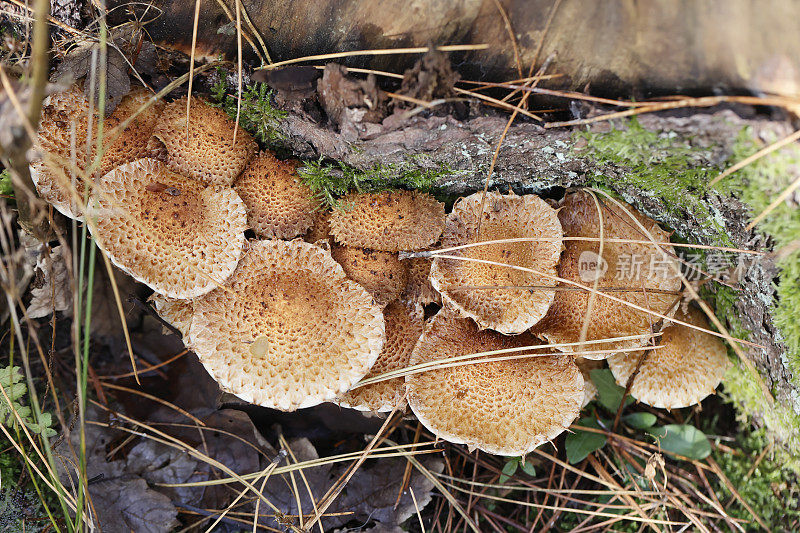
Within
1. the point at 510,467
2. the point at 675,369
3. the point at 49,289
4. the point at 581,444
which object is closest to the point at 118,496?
the point at 49,289

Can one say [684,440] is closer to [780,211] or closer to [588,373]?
[588,373]

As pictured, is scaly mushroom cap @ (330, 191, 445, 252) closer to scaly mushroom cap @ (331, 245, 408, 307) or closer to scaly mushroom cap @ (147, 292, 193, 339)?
scaly mushroom cap @ (331, 245, 408, 307)

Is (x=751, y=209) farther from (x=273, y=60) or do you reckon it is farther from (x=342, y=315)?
(x=273, y=60)

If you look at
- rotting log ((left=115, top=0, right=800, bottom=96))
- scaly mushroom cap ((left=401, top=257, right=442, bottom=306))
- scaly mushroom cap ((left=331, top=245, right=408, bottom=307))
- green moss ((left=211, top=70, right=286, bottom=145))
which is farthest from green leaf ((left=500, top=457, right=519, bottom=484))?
green moss ((left=211, top=70, right=286, bottom=145))

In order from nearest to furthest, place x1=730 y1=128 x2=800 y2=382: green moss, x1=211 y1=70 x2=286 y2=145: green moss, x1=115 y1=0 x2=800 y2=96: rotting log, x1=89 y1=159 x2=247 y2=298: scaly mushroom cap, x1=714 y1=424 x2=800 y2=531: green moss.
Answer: x1=115 y1=0 x2=800 y2=96: rotting log < x1=730 y1=128 x2=800 y2=382: green moss < x1=89 y1=159 x2=247 y2=298: scaly mushroom cap < x1=211 y1=70 x2=286 y2=145: green moss < x1=714 y1=424 x2=800 y2=531: green moss

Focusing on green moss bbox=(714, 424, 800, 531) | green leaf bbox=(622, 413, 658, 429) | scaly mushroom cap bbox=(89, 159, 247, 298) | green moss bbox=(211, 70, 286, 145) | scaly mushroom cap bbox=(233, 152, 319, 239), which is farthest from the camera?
green leaf bbox=(622, 413, 658, 429)

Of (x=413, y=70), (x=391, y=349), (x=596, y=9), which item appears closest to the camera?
(x=596, y=9)

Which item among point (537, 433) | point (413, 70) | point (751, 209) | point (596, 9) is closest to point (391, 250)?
point (413, 70)
